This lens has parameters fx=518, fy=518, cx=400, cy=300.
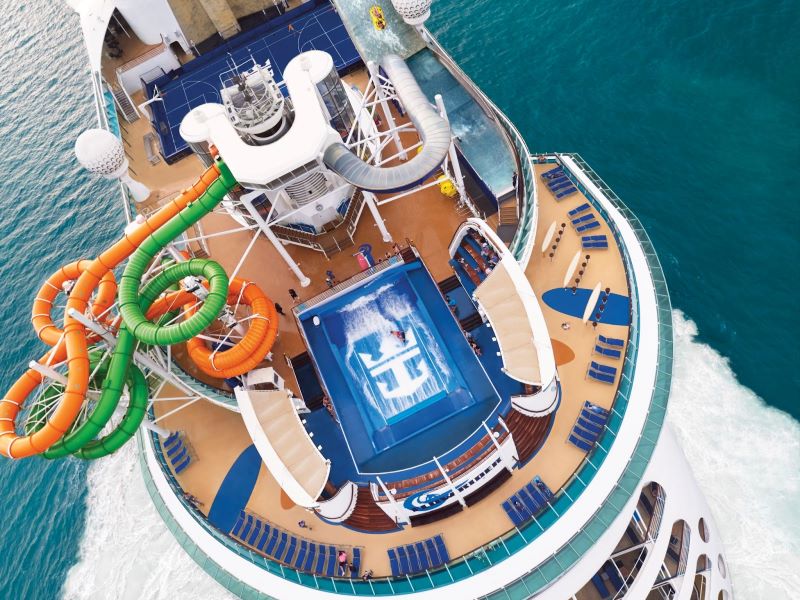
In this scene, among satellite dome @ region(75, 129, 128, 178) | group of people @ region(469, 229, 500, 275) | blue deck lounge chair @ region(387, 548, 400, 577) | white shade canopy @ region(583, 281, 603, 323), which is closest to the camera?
blue deck lounge chair @ region(387, 548, 400, 577)

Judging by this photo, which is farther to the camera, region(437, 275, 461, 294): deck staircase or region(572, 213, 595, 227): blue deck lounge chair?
region(572, 213, 595, 227): blue deck lounge chair

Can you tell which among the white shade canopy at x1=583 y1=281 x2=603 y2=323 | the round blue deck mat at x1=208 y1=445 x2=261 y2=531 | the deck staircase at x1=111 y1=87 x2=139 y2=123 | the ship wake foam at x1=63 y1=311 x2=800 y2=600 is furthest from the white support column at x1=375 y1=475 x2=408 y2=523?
the deck staircase at x1=111 y1=87 x2=139 y2=123

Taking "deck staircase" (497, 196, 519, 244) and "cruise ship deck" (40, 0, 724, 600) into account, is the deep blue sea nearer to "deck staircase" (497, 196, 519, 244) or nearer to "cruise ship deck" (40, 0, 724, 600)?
"cruise ship deck" (40, 0, 724, 600)

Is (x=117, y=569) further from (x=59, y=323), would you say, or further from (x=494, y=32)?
(x=494, y=32)

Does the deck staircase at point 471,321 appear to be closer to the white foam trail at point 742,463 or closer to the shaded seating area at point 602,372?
the shaded seating area at point 602,372

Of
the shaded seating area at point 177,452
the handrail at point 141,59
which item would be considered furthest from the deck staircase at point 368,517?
the handrail at point 141,59

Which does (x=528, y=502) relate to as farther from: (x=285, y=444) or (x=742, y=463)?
(x=742, y=463)

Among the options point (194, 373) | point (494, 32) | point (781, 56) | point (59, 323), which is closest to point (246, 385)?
point (194, 373)
